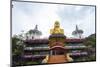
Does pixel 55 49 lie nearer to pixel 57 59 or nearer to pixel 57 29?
pixel 57 59

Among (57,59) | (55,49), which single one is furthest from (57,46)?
(57,59)

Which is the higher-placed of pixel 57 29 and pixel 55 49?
pixel 57 29

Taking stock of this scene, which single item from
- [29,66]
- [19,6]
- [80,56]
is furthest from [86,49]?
[19,6]

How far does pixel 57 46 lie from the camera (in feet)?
7.73

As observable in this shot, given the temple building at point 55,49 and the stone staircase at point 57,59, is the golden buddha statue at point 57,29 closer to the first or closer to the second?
the temple building at point 55,49

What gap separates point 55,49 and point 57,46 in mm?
42

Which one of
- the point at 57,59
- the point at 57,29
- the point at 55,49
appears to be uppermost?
the point at 57,29

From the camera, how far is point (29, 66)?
2238 mm

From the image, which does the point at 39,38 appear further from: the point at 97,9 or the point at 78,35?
the point at 97,9

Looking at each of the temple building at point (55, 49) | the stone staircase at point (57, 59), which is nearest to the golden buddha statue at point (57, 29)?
the temple building at point (55, 49)

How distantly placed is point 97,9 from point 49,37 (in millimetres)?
715

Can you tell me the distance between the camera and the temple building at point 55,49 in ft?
7.37

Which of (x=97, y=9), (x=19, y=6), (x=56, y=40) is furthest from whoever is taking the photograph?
(x=97, y=9)

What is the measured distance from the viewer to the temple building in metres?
2.25
